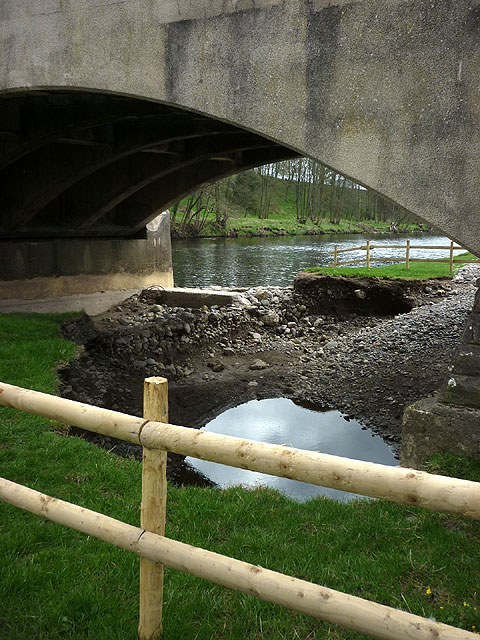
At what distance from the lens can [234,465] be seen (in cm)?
244

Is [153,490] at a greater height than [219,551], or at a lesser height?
greater

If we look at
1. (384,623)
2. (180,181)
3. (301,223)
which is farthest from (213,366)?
(301,223)

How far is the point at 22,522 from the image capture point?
4.00 meters

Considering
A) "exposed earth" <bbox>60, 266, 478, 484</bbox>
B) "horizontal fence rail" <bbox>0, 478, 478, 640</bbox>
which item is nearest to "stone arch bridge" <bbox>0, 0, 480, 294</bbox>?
"horizontal fence rail" <bbox>0, 478, 478, 640</bbox>

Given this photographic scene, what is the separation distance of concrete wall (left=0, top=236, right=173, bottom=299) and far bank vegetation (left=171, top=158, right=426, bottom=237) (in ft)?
88.0

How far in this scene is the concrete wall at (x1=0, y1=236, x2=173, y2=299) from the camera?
13.7 m

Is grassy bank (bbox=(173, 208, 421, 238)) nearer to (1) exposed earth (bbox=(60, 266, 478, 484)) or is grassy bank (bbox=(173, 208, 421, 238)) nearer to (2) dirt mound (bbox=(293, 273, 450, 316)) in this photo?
(2) dirt mound (bbox=(293, 273, 450, 316))

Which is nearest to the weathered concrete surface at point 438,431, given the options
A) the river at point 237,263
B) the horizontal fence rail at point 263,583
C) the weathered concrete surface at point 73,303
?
the horizontal fence rail at point 263,583

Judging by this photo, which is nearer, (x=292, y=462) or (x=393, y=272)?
(x=292, y=462)

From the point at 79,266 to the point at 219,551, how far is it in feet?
40.2

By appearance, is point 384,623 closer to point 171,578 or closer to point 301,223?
point 171,578

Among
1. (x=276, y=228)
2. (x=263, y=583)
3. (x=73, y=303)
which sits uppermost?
(x=276, y=228)

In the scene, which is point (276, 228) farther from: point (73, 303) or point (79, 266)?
Answer: point (73, 303)

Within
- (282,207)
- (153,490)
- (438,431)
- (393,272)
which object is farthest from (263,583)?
(282,207)
